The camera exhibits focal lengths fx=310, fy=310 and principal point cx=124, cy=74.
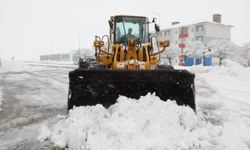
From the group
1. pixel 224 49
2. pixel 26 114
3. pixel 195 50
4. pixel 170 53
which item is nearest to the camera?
pixel 26 114

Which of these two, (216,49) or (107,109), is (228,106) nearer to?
(107,109)

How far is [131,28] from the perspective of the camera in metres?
8.88

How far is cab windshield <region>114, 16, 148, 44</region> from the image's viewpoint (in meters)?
8.84

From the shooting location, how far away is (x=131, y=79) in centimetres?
625

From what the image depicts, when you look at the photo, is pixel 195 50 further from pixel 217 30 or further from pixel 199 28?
pixel 217 30

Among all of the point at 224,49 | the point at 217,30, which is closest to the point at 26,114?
the point at 224,49

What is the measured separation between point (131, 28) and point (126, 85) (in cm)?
301

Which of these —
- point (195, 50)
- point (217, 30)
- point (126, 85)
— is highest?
point (217, 30)

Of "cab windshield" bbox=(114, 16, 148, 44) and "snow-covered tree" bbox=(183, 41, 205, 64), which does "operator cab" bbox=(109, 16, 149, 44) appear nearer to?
"cab windshield" bbox=(114, 16, 148, 44)

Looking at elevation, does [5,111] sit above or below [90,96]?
below

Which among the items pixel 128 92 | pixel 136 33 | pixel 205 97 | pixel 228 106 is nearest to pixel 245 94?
pixel 205 97

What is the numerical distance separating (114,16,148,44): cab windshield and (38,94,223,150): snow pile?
10.3 ft

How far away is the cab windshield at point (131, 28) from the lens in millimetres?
8844

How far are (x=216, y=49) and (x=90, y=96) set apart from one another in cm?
3540
